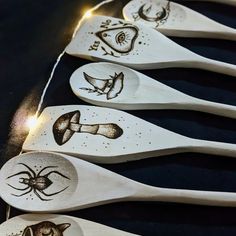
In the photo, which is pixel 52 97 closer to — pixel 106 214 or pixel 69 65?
pixel 69 65

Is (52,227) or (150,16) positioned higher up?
(150,16)

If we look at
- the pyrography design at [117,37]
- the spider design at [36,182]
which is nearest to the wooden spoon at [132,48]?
the pyrography design at [117,37]

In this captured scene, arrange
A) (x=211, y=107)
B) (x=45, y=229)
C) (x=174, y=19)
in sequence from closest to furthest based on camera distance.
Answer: (x=45, y=229), (x=211, y=107), (x=174, y=19)

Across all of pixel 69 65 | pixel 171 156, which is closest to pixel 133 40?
pixel 69 65

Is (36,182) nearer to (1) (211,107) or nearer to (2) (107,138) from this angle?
(2) (107,138)

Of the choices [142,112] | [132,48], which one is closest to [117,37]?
[132,48]
